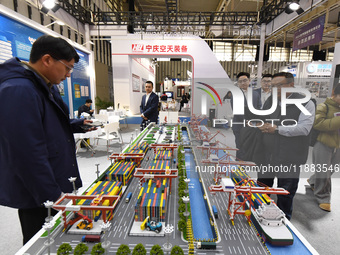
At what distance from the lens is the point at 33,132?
967mm

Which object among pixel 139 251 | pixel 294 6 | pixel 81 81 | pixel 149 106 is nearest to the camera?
pixel 139 251

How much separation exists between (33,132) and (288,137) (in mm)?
2310

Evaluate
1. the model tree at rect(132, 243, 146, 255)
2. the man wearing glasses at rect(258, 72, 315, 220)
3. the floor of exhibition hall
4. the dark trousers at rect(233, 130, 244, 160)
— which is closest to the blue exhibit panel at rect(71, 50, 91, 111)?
the floor of exhibition hall

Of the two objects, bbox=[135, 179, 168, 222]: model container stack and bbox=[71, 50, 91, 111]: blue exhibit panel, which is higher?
bbox=[71, 50, 91, 111]: blue exhibit panel

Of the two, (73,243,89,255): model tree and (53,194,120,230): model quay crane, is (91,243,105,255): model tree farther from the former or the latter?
(53,194,120,230): model quay crane

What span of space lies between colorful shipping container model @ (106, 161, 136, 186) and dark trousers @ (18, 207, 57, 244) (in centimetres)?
59

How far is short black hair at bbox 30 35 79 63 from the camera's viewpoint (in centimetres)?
106

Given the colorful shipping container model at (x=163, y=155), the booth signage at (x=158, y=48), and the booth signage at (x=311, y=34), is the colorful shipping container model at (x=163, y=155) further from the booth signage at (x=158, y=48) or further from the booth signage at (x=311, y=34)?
the booth signage at (x=158, y=48)

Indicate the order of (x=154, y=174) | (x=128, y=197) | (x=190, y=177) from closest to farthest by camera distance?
(x=128, y=197) → (x=154, y=174) → (x=190, y=177)

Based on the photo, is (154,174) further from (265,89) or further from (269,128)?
(265,89)

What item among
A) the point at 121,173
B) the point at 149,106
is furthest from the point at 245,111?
the point at 149,106

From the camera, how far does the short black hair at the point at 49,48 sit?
3.48 ft

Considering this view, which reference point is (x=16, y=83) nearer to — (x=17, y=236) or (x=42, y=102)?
(x=42, y=102)

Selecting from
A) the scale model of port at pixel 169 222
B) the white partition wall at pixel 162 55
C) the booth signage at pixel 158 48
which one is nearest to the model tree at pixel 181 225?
the scale model of port at pixel 169 222
